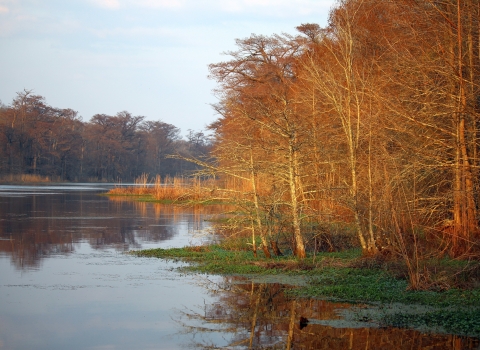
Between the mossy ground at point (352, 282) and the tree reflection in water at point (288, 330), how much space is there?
0.49 m

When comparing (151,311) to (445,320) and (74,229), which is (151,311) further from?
(74,229)

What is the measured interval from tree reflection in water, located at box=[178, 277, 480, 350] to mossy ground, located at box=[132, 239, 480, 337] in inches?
19.3

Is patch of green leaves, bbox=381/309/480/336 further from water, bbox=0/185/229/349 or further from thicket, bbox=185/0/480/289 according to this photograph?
thicket, bbox=185/0/480/289

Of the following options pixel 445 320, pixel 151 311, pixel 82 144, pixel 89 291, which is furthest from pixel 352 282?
pixel 82 144

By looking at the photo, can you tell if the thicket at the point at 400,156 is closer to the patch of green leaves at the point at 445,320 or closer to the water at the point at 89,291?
the water at the point at 89,291

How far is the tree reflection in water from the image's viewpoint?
321 inches

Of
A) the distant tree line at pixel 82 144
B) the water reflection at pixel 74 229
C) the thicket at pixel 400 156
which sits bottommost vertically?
the water reflection at pixel 74 229

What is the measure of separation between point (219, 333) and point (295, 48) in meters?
36.2

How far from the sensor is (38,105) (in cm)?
8950

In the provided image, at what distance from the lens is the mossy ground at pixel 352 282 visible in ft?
30.4

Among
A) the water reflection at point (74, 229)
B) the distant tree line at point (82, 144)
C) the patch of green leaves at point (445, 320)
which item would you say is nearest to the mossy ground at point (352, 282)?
the patch of green leaves at point (445, 320)

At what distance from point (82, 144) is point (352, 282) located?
91090 mm

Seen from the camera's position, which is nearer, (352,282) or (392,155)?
(352,282)

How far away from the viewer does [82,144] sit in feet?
324
